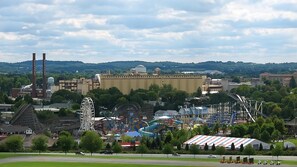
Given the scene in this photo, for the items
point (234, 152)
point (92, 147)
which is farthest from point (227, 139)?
point (92, 147)

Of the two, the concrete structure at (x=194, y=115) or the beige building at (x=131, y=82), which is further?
the beige building at (x=131, y=82)

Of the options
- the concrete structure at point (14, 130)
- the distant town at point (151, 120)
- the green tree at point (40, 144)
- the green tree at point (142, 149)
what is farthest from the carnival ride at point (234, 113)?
the green tree at point (40, 144)

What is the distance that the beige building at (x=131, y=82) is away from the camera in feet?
604

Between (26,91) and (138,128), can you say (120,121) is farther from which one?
(26,91)

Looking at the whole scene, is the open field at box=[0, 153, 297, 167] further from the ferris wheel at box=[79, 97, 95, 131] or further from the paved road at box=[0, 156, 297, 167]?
the ferris wheel at box=[79, 97, 95, 131]

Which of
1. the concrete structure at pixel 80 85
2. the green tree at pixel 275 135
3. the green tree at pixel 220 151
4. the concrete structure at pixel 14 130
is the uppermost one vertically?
the concrete structure at pixel 80 85

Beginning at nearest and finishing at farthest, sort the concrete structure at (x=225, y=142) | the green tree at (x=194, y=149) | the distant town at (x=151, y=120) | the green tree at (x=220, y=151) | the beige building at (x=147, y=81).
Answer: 1. the green tree at (x=220, y=151)
2. the green tree at (x=194, y=149)
3. the distant town at (x=151, y=120)
4. the concrete structure at (x=225, y=142)
5. the beige building at (x=147, y=81)

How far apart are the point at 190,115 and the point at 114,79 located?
59274 millimetres

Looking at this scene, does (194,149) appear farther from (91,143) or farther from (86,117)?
(86,117)

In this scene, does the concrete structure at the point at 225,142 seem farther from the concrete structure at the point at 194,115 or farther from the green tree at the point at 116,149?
the concrete structure at the point at 194,115

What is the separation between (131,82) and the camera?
186375 mm

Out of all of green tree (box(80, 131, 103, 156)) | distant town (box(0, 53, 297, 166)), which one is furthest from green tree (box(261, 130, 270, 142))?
green tree (box(80, 131, 103, 156))

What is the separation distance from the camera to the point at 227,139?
Answer: 84000 millimetres

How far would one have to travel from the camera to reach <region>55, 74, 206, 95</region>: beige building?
604 feet
